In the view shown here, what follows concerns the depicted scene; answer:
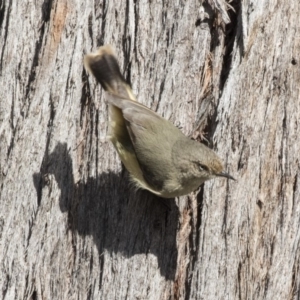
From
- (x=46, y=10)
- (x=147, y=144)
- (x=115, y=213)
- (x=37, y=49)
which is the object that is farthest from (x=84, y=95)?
(x=115, y=213)

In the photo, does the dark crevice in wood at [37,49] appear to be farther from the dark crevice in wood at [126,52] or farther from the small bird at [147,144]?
the dark crevice in wood at [126,52]

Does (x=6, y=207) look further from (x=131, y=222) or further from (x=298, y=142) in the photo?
(x=298, y=142)

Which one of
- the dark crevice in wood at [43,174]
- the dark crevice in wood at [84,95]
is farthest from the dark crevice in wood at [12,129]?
the dark crevice in wood at [84,95]

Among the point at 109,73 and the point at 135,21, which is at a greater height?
the point at 135,21

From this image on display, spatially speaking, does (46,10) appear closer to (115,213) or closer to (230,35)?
(230,35)

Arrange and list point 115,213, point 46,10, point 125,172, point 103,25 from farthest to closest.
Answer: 1. point 46,10
2. point 103,25
3. point 125,172
4. point 115,213

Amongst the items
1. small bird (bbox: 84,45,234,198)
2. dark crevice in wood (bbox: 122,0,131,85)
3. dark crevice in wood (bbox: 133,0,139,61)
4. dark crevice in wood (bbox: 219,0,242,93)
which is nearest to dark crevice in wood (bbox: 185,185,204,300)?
small bird (bbox: 84,45,234,198)

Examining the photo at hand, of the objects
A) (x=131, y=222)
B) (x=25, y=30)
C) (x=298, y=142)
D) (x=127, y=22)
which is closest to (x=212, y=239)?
(x=131, y=222)
